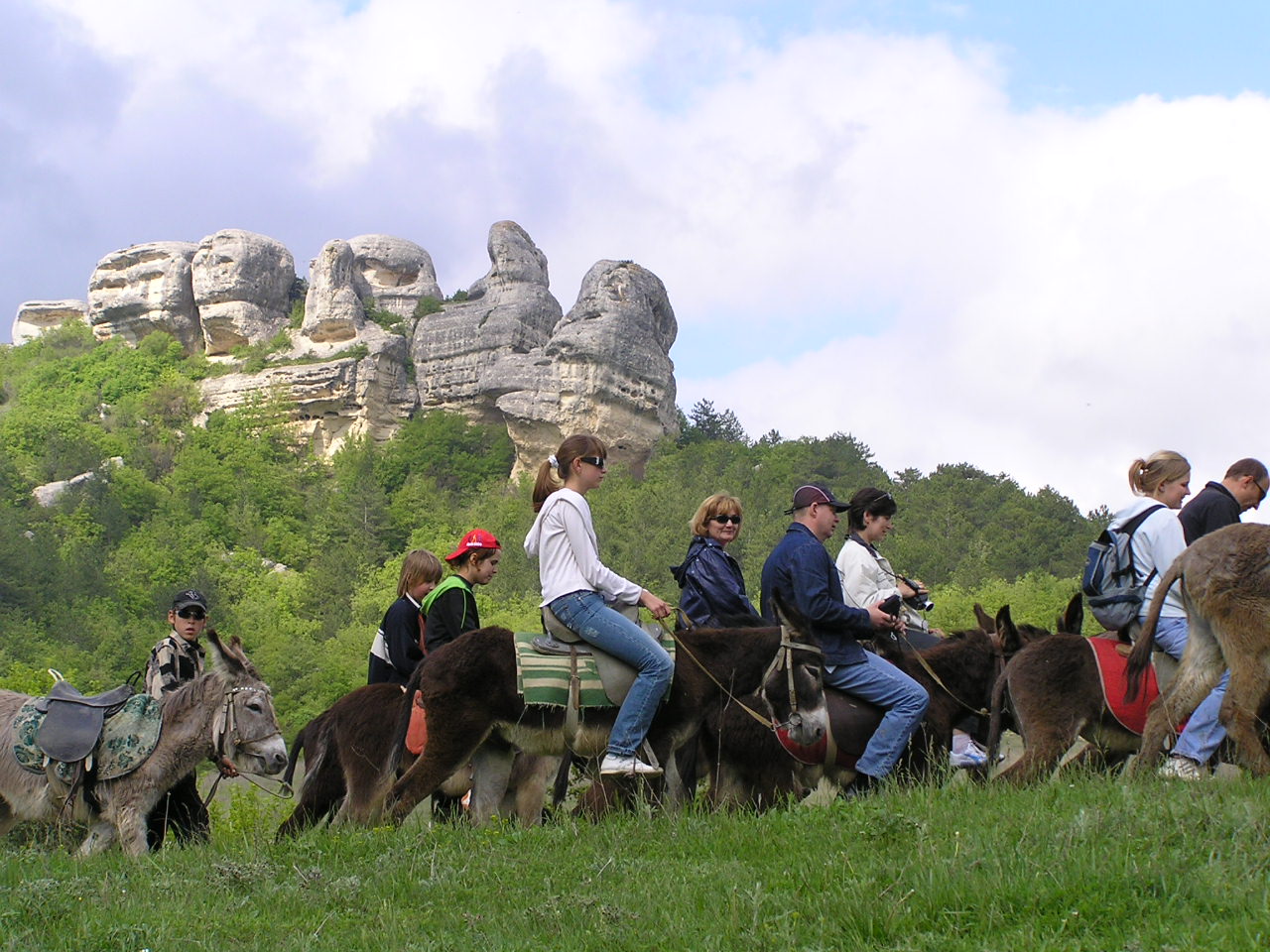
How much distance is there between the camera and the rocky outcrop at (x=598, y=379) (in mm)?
82312

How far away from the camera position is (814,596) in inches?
341

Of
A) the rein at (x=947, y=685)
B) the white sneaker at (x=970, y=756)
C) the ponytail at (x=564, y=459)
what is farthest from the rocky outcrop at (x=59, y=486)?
the rein at (x=947, y=685)

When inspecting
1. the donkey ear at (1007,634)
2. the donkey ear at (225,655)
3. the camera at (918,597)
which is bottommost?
the donkey ear at (225,655)

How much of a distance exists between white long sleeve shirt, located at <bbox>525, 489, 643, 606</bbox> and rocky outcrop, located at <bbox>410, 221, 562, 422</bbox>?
8142 centimetres

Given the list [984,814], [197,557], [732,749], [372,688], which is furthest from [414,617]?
[197,557]

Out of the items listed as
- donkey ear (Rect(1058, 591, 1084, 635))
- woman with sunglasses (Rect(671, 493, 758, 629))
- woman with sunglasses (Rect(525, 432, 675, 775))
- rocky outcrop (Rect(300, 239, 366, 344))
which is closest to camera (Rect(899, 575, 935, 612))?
donkey ear (Rect(1058, 591, 1084, 635))

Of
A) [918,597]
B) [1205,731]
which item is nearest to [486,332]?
[918,597]

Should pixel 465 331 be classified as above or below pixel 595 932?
above

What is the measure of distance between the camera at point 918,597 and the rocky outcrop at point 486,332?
79113mm

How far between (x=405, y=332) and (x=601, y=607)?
306 feet

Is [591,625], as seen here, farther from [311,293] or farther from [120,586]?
[311,293]

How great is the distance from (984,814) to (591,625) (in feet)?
9.21

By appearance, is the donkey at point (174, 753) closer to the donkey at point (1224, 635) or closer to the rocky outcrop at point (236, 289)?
the donkey at point (1224, 635)

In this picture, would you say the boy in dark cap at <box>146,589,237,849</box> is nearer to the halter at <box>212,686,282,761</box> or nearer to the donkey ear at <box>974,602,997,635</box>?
the halter at <box>212,686,282,761</box>
